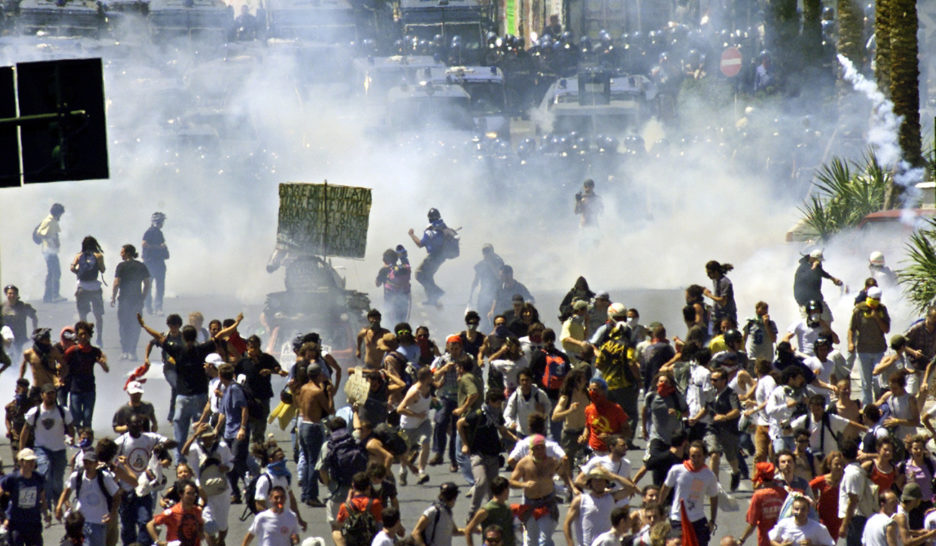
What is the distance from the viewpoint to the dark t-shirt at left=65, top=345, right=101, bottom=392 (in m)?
14.3

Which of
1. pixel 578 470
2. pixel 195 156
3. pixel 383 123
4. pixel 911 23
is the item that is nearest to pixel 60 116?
pixel 578 470

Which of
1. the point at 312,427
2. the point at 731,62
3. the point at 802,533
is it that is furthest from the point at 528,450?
the point at 731,62

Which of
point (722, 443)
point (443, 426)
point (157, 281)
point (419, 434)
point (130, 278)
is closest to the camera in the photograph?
point (722, 443)

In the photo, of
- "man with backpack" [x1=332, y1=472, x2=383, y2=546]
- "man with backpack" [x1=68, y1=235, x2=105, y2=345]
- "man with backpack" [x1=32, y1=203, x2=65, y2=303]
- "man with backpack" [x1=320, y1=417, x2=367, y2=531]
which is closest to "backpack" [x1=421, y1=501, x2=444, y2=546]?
"man with backpack" [x1=332, y1=472, x2=383, y2=546]

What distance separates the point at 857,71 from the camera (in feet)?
100

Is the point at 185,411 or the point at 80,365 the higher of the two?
the point at 80,365

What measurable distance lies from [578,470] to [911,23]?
11.8 metres

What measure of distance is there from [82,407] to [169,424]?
4.67 ft

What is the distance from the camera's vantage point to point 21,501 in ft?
36.6

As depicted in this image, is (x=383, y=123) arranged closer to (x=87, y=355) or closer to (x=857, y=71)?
(x=857, y=71)

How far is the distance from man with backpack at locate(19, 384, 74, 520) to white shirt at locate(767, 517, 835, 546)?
563 cm

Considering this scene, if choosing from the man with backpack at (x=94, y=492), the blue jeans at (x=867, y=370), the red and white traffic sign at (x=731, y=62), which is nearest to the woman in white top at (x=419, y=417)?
the man with backpack at (x=94, y=492)

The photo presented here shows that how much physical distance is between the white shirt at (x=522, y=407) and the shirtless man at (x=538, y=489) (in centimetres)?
157

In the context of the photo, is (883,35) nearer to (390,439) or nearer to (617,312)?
(617,312)
